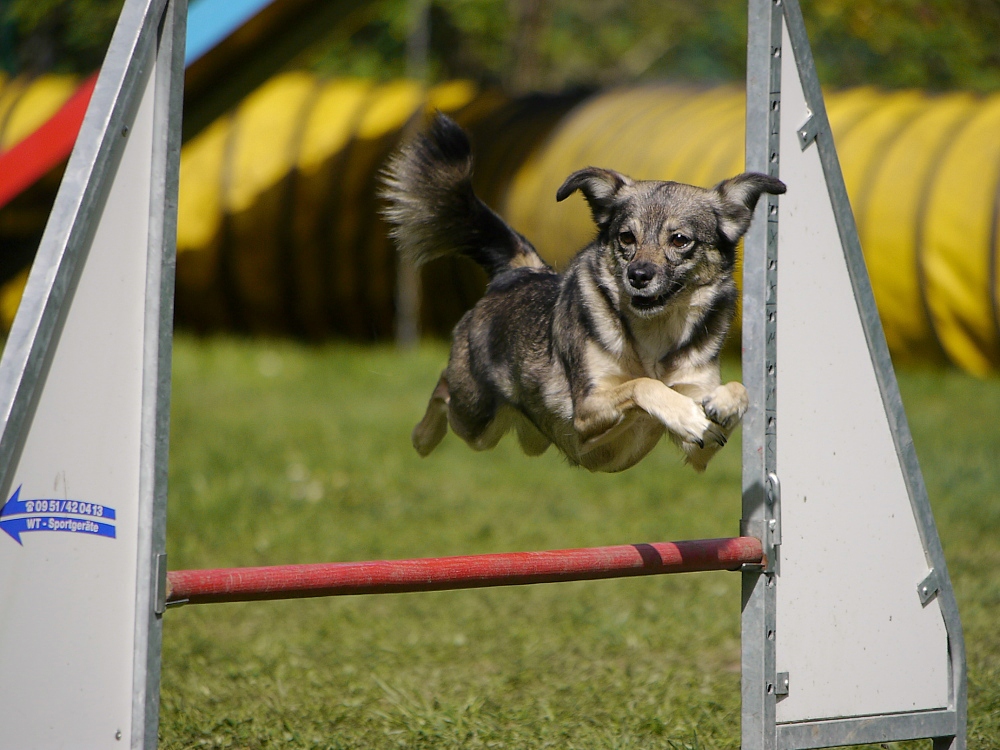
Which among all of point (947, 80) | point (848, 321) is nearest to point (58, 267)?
point (848, 321)

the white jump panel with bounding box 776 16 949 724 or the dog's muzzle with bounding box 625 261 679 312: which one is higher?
the dog's muzzle with bounding box 625 261 679 312

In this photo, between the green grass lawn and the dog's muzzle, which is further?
the green grass lawn

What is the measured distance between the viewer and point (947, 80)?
52.3ft

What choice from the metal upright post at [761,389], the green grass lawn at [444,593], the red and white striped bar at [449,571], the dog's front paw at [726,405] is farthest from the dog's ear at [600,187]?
the green grass lawn at [444,593]

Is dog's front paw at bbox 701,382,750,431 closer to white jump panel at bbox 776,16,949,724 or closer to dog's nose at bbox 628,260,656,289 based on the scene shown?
white jump panel at bbox 776,16,949,724

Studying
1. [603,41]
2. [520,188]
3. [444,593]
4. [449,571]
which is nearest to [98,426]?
[449,571]

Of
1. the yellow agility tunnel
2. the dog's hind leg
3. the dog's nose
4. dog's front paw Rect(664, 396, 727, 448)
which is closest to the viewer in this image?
dog's front paw Rect(664, 396, 727, 448)

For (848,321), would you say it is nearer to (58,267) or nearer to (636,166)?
(58,267)

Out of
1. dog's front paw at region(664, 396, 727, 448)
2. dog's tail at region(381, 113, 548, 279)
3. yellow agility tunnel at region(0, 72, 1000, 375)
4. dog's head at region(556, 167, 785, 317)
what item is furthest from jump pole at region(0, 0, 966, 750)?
yellow agility tunnel at region(0, 72, 1000, 375)

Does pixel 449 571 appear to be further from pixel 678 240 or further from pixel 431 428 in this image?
pixel 431 428

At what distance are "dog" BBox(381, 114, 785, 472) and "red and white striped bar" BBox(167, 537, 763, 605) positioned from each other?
28 cm

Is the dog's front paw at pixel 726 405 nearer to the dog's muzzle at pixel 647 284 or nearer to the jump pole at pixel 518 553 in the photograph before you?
the jump pole at pixel 518 553

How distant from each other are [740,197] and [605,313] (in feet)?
1.60

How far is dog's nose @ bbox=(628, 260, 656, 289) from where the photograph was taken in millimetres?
2982
